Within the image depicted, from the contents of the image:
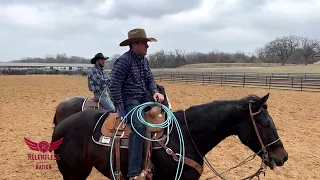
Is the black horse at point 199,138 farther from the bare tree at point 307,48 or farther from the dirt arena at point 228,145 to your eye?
the bare tree at point 307,48

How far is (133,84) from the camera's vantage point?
354cm

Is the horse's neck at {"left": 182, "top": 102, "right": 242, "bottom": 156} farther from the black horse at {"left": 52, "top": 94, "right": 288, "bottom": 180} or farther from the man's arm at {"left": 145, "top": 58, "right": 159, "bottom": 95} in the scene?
the man's arm at {"left": 145, "top": 58, "right": 159, "bottom": 95}

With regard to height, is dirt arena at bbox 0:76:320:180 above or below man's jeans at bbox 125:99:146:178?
below

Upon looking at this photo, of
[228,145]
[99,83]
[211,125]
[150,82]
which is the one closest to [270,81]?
[228,145]

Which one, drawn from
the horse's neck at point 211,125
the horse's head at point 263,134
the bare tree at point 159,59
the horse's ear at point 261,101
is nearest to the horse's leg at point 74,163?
the horse's neck at point 211,125

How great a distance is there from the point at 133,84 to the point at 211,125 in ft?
3.20

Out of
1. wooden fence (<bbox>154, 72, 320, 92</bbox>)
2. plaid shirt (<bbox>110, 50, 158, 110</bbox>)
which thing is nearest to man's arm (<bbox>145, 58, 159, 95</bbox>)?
plaid shirt (<bbox>110, 50, 158, 110</bbox>)

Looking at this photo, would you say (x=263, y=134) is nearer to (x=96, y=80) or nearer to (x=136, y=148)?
(x=136, y=148)

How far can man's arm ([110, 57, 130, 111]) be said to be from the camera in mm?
3410

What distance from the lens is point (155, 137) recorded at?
3.41m

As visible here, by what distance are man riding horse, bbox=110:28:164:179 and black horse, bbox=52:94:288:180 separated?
19cm

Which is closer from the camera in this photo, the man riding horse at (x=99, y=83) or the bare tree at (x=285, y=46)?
the man riding horse at (x=99, y=83)

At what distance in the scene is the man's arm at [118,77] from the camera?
11.2 feet

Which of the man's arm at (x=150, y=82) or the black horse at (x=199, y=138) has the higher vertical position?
the man's arm at (x=150, y=82)
